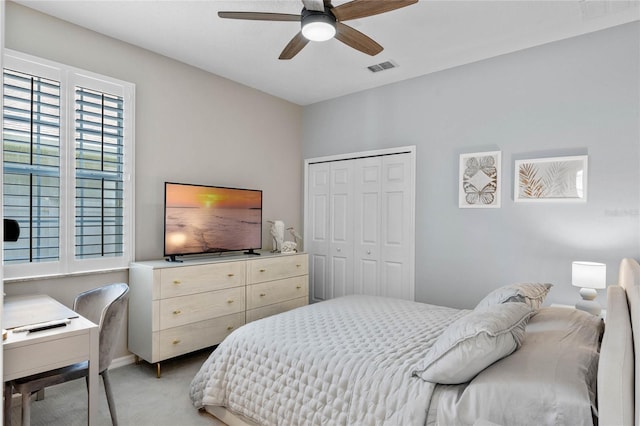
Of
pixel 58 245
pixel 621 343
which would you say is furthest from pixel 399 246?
pixel 58 245

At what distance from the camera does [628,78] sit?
2.85 meters

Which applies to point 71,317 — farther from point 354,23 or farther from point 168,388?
point 354,23

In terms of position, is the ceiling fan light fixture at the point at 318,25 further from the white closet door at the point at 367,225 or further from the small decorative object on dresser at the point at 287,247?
the small decorative object on dresser at the point at 287,247

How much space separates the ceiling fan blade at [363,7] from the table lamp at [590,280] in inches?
89.1

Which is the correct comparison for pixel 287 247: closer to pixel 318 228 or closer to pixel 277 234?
pixel 277 234

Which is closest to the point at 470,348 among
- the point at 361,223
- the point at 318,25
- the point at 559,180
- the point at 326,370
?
the point at 326,370

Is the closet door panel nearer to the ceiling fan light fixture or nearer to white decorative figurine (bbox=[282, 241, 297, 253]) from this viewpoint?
white decorative figurine (bbox=[282, 241, 297, 253])

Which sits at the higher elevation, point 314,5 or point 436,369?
point 314,5

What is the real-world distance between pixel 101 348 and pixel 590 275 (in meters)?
3.32

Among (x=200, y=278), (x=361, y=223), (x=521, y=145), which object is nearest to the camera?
(x=200, y=278)

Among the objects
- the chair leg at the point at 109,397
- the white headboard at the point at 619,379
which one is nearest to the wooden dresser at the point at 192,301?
the chair leg at the point at 109,397

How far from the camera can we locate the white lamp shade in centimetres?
265

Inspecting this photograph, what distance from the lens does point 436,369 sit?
62.5 inches

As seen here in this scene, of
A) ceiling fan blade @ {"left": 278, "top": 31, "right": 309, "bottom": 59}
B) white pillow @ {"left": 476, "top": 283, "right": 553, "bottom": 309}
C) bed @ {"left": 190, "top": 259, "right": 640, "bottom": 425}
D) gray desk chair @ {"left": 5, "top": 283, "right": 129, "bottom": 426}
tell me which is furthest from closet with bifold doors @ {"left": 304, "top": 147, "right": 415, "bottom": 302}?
gray desk chair @ {"left": 5, "top": 283, "right": 129, "bottom": 426}
